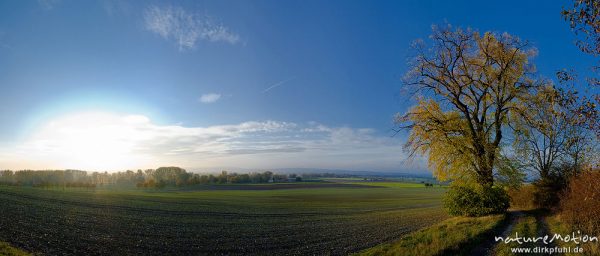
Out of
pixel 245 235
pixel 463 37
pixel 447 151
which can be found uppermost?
pixel 463 37

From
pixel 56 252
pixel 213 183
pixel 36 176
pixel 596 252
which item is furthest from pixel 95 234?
pixel 36 176

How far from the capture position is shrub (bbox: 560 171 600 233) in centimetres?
1736

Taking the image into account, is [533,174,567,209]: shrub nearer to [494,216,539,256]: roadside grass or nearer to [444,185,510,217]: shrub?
[444,185,510,217]: shrub

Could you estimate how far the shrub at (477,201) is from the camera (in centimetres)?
2788

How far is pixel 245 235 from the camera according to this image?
2716 cm

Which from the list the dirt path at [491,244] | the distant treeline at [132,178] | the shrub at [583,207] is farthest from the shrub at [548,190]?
the distant treeline at [132,178]

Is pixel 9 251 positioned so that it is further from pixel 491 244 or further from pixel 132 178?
pixel 132 178

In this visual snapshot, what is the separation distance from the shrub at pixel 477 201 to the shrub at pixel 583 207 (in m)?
4.75

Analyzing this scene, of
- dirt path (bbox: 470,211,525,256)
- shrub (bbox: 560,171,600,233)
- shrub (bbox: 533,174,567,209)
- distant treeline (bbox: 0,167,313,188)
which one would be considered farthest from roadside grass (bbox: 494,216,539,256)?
distant treeline (bbox: 0,167,313,188)

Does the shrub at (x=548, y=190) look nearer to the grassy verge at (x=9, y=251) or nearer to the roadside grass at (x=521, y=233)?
the roadside grass at (x=521, y=233)

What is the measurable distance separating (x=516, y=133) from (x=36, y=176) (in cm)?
20728

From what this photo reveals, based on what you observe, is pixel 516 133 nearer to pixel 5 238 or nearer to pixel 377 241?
pixel 377 241

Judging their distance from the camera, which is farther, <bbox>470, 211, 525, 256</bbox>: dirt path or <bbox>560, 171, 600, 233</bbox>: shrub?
<bbox>560, 171, 600, 233</bbox>: shrub

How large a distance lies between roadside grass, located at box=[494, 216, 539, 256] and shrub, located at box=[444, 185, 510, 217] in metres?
2.38
